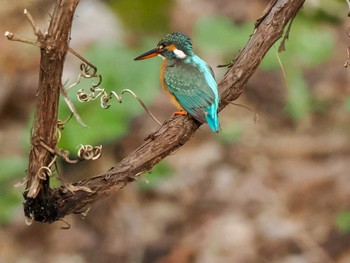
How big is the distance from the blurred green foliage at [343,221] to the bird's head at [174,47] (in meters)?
A: 2.65

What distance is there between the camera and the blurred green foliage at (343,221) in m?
4.11

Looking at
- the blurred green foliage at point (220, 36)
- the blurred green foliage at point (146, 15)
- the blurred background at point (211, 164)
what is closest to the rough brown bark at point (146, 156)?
the blurred background at point (211, 164)

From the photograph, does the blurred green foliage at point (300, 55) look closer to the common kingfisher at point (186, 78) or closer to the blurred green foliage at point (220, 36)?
the blurred green foliage at point (220, 36)

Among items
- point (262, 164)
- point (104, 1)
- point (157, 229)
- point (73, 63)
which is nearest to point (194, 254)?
point (157, 229)

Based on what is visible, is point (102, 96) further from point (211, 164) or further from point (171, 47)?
point (211, 164)

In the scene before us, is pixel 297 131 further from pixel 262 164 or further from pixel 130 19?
pixel 130 19

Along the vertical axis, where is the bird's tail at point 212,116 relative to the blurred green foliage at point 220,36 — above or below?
above

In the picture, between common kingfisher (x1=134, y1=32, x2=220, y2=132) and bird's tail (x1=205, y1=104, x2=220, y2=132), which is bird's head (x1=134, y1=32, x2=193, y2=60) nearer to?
common kingfisher (x1=134, y1=32, x2=220, y2=132)

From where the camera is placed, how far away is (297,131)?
486 centimetres

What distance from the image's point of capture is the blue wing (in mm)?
1521

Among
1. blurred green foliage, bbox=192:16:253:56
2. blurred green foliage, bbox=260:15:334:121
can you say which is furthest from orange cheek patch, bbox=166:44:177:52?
blurred green foliage, bbox=192:16:253:56

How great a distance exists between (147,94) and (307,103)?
43.3 inches

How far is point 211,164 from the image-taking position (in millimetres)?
4707

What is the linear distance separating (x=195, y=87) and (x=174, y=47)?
3.5 inches
